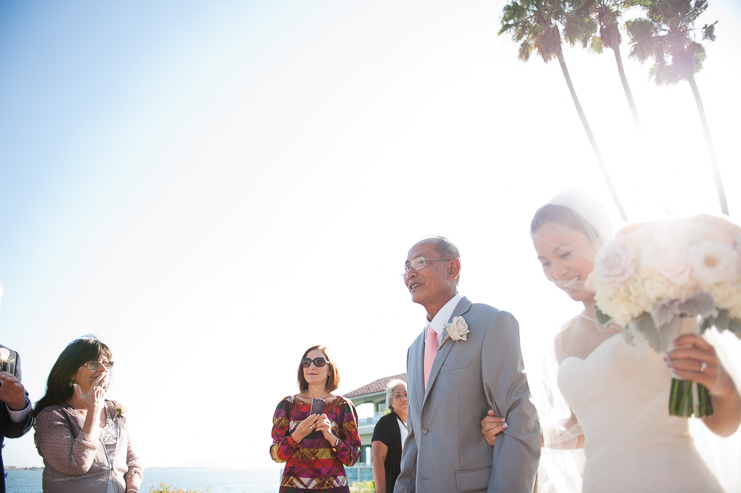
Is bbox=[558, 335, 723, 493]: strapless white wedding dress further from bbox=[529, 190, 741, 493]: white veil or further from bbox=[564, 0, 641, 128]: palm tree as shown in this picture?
bbox=[564, 0, 641, 128]: palm tree

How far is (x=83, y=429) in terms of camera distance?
383 cm

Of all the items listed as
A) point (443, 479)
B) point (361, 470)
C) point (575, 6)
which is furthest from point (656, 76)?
point (361, 470)

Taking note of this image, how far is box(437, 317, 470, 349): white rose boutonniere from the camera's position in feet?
10.5

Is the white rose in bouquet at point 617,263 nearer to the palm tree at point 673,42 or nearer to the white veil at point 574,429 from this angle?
the white veil at point 574,429

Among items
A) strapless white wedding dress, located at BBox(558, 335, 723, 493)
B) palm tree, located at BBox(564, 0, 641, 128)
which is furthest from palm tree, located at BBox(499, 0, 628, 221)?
strapless white wedding dress, located at BBox(558, 335, 723, 493)

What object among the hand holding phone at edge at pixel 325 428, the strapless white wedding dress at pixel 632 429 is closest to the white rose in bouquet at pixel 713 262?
the strapless white wedding dress at pixel 632 429

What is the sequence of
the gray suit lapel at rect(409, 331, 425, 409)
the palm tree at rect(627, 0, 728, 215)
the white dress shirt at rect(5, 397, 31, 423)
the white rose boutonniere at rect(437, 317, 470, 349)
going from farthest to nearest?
the palm tree at rect(627, 0, 728, 215), the white dress shirt at rect(5, 397, 31, 423), the gray suit lapel at rect(409, 331, 425, 409), the white rose boutonniere at rect(437, 317, 470, 349)

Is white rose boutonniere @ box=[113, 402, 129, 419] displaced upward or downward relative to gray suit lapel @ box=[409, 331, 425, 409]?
downward

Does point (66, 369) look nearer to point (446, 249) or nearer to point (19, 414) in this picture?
point (19, 414)

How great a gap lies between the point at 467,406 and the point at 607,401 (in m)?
0.94

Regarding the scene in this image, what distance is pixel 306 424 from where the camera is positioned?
4371mm

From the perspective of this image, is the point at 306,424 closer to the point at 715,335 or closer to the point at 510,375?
the point at 510,375

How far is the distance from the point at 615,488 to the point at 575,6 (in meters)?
13.1

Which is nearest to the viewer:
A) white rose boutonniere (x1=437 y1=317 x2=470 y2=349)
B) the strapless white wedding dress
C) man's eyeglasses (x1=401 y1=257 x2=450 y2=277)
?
the strapless white wedding dress
